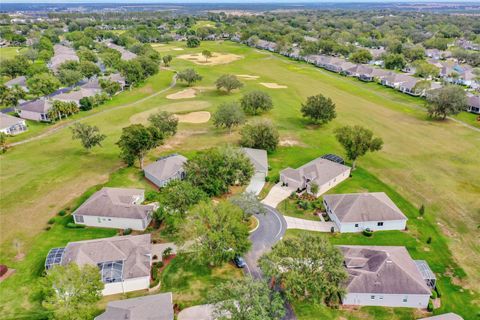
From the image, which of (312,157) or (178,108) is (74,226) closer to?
(312,157)

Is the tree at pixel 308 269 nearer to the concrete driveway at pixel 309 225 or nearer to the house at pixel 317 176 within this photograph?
the concrete driveway at pixel 309 225

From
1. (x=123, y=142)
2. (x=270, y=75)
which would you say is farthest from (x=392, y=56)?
(x=123, y=142)

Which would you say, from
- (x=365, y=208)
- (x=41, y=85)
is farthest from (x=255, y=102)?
(x=41, y=85)

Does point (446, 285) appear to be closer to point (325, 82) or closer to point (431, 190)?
point (431, 190)

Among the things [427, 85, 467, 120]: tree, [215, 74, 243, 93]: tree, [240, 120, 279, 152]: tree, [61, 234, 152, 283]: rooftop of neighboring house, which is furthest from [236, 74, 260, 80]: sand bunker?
[61, 234, 152, 283]: rooftop of neighboring house

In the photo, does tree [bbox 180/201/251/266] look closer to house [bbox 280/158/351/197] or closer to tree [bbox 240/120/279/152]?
house [bbox 280/158/351/197]
